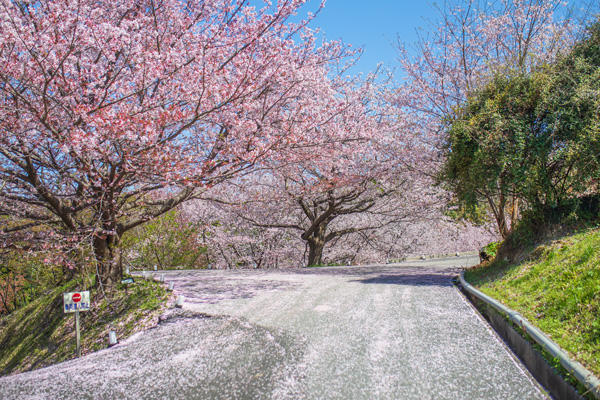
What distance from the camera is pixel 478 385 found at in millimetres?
4035

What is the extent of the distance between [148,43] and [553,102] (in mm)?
9491

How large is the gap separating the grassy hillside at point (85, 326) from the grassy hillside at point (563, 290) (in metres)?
6.87

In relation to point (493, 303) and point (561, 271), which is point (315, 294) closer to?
point (493, 303)

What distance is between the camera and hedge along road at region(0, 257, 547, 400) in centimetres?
409

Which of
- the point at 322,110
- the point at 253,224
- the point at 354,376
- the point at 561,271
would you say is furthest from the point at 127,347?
the point at 253,224

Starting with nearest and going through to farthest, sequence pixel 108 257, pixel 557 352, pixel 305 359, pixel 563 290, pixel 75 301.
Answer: pixel 557 352 < pixel 305 359 < pixel 563 290 < pixel 75 301 < pixel 108 257

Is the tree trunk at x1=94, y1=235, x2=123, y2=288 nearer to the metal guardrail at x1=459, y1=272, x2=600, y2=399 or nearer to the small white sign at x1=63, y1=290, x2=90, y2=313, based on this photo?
the small white sign at x1=63, y1=290, x2=90, y2=313

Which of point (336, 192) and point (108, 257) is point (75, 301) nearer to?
point (108, 257)

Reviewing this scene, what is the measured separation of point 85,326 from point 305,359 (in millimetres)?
8294

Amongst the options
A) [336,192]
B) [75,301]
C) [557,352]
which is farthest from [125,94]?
[336,192]

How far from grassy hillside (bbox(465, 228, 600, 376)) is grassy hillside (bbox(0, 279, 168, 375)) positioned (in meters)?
6.87

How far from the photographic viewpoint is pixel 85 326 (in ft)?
34.7

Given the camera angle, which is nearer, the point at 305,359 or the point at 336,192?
the point at 305,359

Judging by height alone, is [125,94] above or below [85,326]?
above
